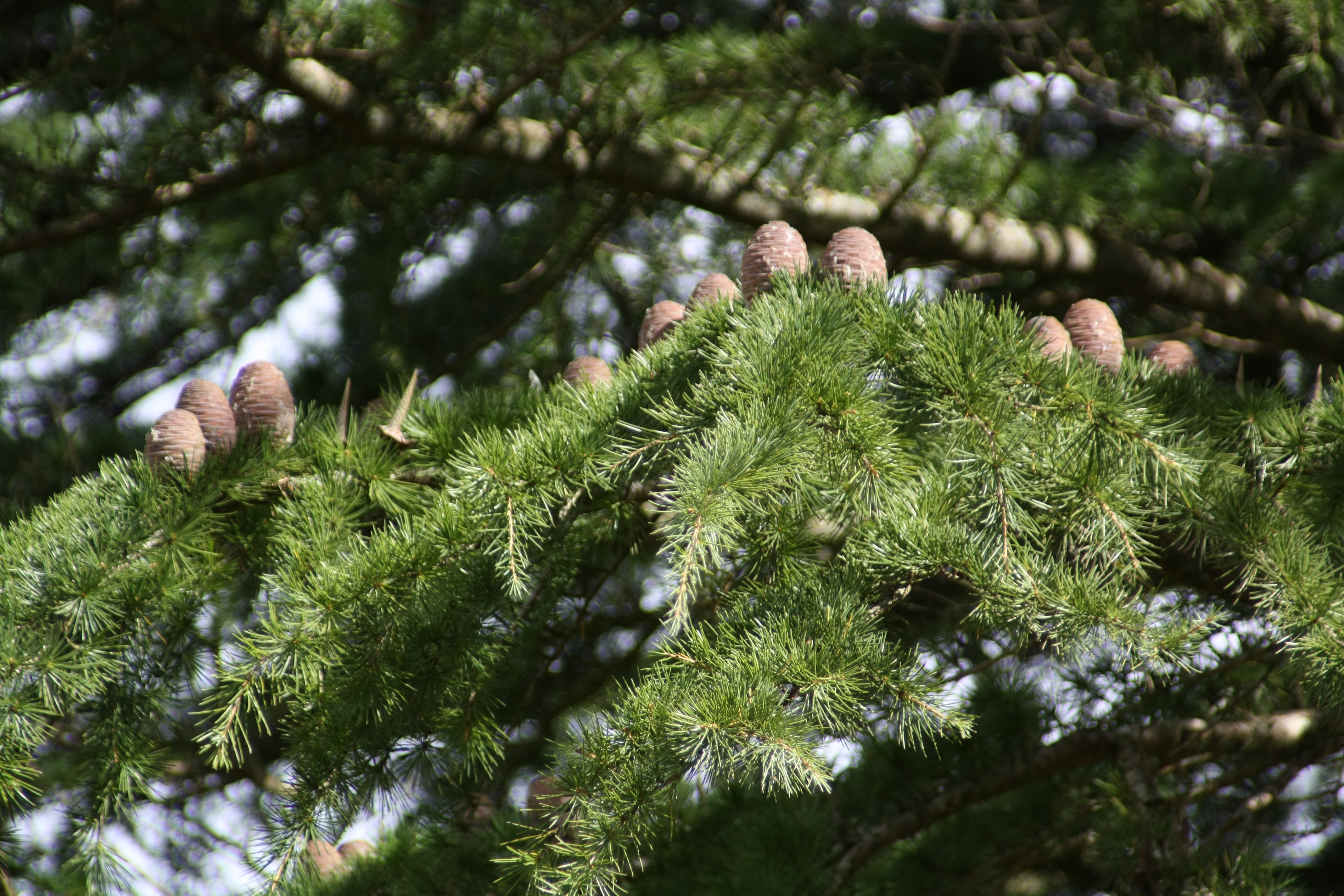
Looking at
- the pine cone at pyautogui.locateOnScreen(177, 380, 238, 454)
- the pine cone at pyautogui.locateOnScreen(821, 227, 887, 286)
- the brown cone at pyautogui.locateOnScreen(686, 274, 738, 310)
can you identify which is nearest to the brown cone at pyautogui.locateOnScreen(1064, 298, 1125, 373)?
the pine cone at pyautogui.locateOnScreen(821, 227, 887, 286)

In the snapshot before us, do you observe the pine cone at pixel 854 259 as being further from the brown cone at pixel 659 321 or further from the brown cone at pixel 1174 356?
the brown cone at pixel 1174 356

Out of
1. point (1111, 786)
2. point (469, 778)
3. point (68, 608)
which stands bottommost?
point (469, 778)

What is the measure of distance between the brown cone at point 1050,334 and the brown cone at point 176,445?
98 cm

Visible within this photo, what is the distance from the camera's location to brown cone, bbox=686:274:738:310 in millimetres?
1267

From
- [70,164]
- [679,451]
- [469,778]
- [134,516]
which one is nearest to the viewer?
[679,451]

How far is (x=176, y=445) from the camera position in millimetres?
1225

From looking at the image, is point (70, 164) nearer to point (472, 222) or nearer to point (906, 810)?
point (472, 222)

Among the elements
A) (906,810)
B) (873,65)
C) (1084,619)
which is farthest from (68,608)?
(873,65)

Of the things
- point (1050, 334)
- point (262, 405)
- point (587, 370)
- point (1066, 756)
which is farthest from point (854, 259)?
point (1066, 756)

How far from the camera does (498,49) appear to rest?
6.78 ft

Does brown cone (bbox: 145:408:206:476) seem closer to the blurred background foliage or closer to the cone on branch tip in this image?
the cone on branch tip

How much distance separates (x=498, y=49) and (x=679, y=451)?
1.37 metres

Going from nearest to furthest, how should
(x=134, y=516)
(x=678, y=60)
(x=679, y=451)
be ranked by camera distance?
1. (x=679, y=451)
2. (x=134, y=516)
3. (x=678, y=60)

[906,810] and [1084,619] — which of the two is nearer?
[1084,619]
